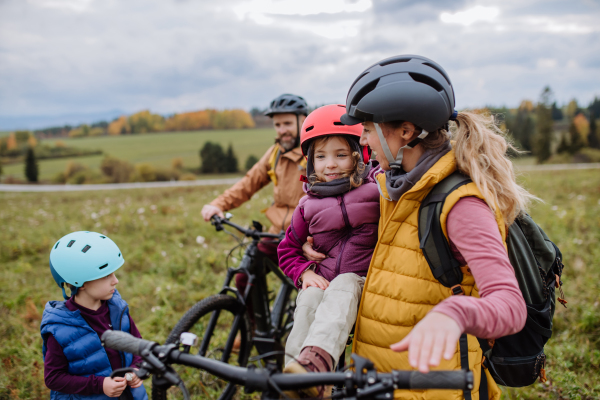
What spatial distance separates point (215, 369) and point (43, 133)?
5644cm

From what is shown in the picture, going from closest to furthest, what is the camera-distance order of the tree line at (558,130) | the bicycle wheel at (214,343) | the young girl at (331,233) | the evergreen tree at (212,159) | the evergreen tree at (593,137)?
the young girl at (331,233), the bicycle wheel at (214,343), the evergreen tree at (212,159), the tree line at (558,130), the evergreen tree at (593,137)

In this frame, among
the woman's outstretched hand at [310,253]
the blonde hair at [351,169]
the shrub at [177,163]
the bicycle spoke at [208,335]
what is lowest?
the bicycle spoke at [208,335]

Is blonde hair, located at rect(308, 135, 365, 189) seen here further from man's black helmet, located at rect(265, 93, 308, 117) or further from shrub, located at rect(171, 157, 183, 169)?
shrub, located at rect(171, 157, 183, 169)

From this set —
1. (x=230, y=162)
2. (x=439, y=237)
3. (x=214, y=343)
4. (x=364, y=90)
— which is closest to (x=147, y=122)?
(x=230, y=162)

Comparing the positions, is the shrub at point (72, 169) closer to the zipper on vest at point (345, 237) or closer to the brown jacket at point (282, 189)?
the brown jacket at point (282, 189)

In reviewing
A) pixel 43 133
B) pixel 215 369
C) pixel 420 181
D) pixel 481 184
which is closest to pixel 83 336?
pixel 215 369

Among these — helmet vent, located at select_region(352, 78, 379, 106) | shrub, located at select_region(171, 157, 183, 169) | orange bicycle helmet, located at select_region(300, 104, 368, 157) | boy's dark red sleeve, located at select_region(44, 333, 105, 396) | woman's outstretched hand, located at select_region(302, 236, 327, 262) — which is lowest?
boy's dark red sleeve, located at select_region(44, 333, 105, 396)

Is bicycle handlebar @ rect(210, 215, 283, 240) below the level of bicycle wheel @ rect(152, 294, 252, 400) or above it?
above

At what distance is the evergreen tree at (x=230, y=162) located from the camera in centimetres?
3361

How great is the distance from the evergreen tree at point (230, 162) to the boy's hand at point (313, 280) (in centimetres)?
3172

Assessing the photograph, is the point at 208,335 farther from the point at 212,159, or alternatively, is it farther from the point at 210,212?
the point at 212,159

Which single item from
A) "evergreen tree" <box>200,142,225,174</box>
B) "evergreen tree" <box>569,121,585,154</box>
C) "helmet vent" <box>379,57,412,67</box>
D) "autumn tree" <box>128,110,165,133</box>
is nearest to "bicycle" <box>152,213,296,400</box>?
"helmet vent" <box>379,57,412,67</box>

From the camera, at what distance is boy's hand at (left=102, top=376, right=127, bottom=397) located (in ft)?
8.68

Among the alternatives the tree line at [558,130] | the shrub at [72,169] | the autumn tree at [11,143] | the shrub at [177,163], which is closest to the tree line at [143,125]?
the autumn tree at [11,143]
